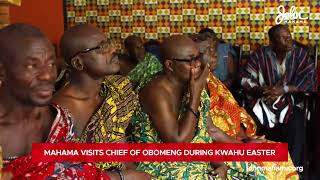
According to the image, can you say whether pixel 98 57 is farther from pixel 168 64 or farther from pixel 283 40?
pixel 283 40

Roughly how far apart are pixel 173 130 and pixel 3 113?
0.96 m

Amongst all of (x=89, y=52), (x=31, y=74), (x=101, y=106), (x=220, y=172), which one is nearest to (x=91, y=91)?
(x=101, y=106)

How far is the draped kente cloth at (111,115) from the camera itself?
200cm

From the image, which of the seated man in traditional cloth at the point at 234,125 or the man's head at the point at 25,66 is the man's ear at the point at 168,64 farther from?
the man's head at the point at 25,66

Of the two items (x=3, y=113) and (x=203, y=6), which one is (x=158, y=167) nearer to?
(x=3, y=113)

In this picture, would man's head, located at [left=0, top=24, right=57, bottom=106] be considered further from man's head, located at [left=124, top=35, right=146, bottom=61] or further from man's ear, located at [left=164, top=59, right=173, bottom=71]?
man's head, located at [left=124, top=35, right=146, bottom=61]

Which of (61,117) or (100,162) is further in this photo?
(100,162)

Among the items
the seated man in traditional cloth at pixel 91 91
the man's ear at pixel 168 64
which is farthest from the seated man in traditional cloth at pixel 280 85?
the seated man in traditional cloth at pixel 91 91

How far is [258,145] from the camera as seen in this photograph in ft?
9.46

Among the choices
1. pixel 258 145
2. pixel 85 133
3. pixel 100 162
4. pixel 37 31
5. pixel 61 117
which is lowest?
pixel 258 145

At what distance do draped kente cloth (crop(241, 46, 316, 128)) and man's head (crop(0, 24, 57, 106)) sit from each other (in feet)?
10.2

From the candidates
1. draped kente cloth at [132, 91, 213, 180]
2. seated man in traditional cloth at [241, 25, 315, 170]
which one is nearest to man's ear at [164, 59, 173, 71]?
draped kente cloth at [132, 91, 213, 180]

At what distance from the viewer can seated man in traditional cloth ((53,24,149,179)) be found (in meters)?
2.00

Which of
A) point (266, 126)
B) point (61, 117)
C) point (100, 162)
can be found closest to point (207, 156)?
point (100, 162)
